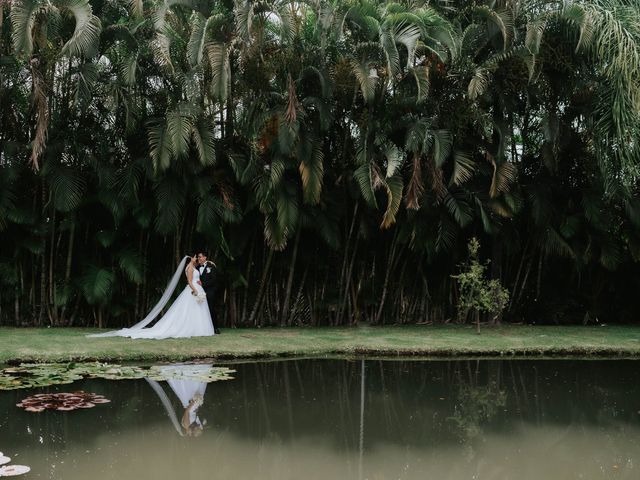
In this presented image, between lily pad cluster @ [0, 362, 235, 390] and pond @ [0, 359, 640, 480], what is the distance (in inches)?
6.2

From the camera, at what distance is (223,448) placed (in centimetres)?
625

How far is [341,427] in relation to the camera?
23.0 feet

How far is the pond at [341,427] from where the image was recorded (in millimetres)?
5781

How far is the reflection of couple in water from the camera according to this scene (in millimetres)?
6879

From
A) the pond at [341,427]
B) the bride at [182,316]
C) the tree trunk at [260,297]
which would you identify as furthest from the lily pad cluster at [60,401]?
the tree trunk at [260,297]

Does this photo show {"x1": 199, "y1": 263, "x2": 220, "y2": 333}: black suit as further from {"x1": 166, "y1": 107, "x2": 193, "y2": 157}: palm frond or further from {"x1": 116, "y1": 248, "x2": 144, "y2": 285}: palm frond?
{"x1": 166, "y1": 107, "x2": 193, "y2": 157}: palm frond

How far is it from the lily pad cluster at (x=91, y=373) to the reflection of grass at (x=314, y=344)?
53 centimetres

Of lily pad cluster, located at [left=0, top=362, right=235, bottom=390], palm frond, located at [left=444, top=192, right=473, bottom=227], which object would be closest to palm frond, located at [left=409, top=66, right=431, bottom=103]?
palm frond, located at [left=444, top=192, right=473, bottom=227]

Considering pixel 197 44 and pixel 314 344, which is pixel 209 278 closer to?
pixel 314 344

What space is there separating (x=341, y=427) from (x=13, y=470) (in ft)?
9.82

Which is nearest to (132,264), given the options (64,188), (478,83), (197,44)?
(64,188)

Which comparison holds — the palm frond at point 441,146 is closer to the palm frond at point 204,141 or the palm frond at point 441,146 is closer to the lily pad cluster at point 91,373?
the palm frond at point 204,141

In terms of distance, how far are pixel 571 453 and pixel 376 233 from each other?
28.2ft

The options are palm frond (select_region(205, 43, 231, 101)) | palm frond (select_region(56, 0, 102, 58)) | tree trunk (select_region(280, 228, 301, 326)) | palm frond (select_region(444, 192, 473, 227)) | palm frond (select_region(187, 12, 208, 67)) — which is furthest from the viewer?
tree trunk (select_region(280, 228, 301, 326))
